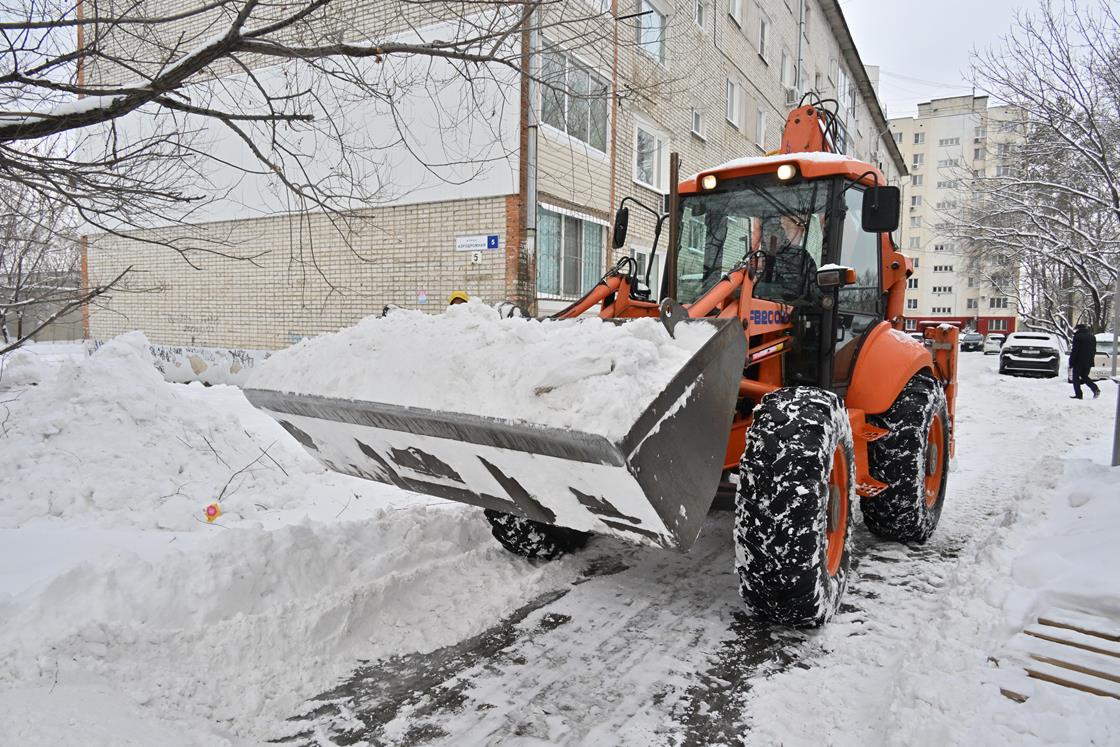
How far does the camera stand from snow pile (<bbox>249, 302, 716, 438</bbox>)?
7.86ft

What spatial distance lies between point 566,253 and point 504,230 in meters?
1.47

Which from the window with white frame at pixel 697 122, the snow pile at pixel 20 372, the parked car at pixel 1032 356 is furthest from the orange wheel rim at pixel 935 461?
the parked car at pixel 1032 356

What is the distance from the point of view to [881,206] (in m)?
3.85

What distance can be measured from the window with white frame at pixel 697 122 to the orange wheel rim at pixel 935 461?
36.8ft

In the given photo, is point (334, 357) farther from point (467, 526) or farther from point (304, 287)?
point (304, 287)

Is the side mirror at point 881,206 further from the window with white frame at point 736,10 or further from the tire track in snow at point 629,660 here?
the window with white frame at point 736,10

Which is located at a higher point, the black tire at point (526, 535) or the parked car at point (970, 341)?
the parked car at point (970, 341)

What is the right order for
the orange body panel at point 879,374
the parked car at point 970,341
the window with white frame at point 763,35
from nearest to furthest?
1. the orange body panel at point 879,374
2. the window with white frame at point 763,35
3. the parked car at point 970,341

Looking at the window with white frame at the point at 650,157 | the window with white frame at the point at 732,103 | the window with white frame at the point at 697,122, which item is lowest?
the window with white frame at the point at 650,157

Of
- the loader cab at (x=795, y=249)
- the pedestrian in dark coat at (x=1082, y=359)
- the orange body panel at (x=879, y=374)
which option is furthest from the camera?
the pedestrian in dark coat at (x=1082, y=359)

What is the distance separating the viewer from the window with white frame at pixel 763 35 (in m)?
19.4

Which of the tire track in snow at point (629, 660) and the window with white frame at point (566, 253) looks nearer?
A: the tire track in snow at point (629, 660)

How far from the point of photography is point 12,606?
2.97 metres

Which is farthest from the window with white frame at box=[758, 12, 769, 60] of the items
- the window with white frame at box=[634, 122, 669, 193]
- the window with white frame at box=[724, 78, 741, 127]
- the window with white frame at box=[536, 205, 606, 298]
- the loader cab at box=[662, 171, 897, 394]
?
the loader cab at box=[662, 171, 897, 394]
